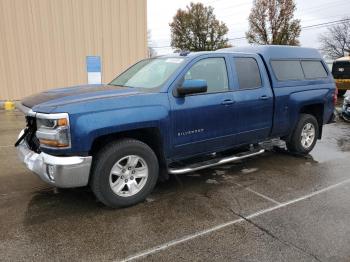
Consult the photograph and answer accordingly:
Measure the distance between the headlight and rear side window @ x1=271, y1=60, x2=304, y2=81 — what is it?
3.59 metres

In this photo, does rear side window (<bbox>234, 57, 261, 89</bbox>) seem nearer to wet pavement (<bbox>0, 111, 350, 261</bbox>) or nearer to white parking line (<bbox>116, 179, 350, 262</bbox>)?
wet pavement (<bbox>0, 111, 350, 261</bbox>)

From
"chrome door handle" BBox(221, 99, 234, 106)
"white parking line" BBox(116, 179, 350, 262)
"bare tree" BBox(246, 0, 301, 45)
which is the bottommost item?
"white parking line" BBox(116, 179, 350, 262)

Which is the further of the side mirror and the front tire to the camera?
the side mirror

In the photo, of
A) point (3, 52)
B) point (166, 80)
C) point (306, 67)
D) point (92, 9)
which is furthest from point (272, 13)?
point (166, 80)

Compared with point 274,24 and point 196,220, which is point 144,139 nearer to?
point 196,220

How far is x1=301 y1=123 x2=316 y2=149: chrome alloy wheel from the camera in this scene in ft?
20.7

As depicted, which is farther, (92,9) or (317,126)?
(92,9)

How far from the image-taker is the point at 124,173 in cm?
406

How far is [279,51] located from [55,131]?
4044mm

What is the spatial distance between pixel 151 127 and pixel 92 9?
11.1 meters

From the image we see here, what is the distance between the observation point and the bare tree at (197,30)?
51.5 meters

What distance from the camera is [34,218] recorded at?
151 inches

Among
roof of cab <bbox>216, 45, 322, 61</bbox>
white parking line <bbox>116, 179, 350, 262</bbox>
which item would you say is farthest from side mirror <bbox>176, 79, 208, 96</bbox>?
white parking line <bbox>116, 179, 350, 262</bbox>

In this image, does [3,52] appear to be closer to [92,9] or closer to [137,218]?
[92,9]
